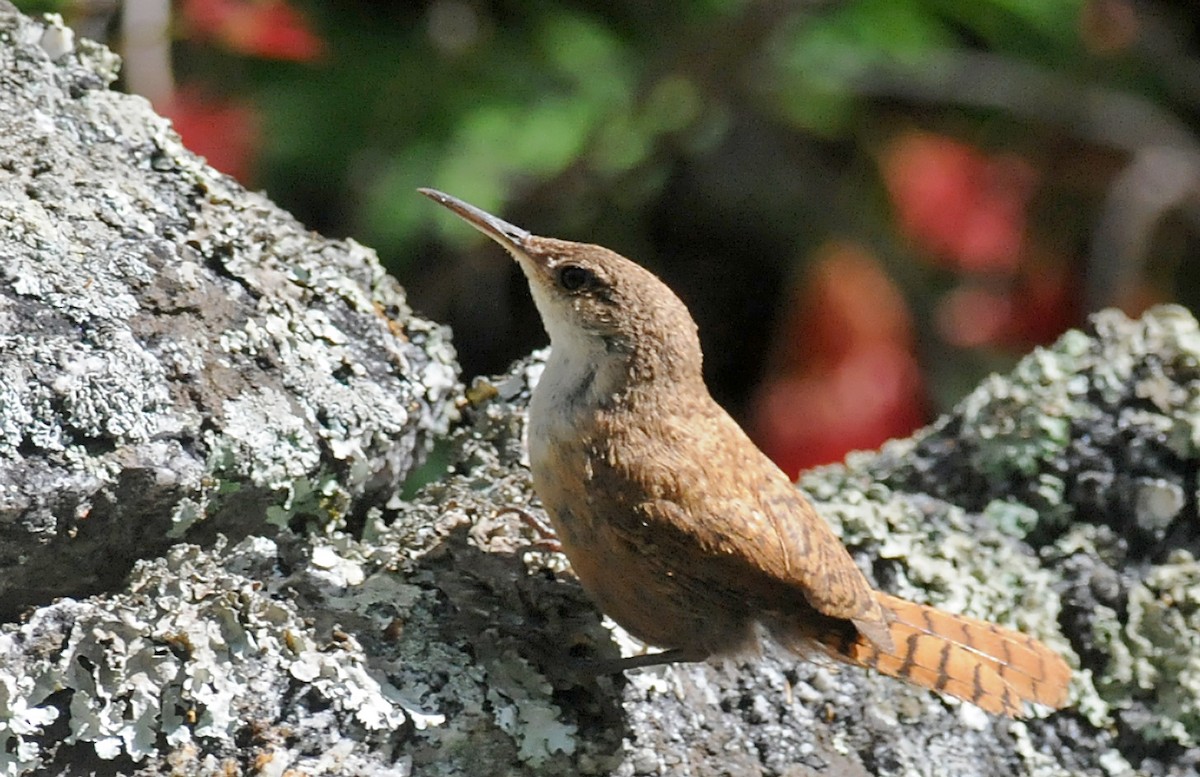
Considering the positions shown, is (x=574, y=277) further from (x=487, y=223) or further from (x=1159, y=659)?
(x=1159, y=659)

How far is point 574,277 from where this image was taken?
2848mm

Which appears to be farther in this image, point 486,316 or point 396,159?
point 486,316

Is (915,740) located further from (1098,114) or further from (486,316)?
(1098,114)

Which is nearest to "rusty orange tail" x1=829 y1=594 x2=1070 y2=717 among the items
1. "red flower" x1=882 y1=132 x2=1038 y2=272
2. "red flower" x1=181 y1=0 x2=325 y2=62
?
"red flower" x1=181 y1=0 x2=325 y2=62

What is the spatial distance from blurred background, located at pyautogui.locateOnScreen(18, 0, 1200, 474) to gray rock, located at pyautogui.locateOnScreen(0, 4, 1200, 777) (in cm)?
172

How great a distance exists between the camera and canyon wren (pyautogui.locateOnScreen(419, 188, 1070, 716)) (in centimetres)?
254

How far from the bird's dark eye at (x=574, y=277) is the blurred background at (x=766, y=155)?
65.5 inches

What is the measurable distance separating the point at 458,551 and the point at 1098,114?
4488mm

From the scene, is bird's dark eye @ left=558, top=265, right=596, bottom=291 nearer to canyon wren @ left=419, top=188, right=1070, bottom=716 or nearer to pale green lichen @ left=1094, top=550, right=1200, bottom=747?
canyon wren @ left=419, top=188, right=1070, bottom=716

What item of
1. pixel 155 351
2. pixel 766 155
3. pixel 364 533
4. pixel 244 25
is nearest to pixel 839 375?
pixel 766 155

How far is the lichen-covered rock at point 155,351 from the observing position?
2184 mm

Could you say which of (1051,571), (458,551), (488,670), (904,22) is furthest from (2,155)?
(904,22)

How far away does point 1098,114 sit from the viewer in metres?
6.07

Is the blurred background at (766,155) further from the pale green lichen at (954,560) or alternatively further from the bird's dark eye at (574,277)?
the pale green lichen at (954,560)
